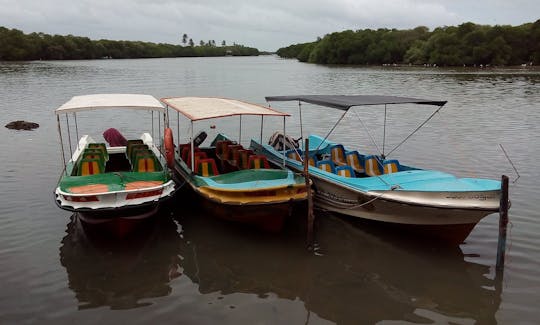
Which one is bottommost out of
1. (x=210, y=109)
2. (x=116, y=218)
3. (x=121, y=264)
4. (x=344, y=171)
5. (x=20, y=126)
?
(x=20, y=126)

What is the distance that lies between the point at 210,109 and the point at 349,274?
5478 mm

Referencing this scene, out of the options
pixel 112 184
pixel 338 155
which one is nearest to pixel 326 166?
pixel 338 155

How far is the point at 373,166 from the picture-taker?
12.1 meters

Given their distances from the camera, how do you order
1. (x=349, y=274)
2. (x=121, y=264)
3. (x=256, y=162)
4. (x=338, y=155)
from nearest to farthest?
(x=349, y=274), (x=121, y=264), (x=256, y=162), (x=338, y=155)

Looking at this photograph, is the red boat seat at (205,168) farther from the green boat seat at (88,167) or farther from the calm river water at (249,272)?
the green boat seat at (88,167)

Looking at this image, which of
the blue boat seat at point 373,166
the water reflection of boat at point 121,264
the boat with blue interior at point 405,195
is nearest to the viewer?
the water reflection of boat at point 121,264

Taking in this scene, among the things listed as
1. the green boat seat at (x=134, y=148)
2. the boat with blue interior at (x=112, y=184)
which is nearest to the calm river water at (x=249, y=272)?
the boat with blue interior at (x=112, y=184)

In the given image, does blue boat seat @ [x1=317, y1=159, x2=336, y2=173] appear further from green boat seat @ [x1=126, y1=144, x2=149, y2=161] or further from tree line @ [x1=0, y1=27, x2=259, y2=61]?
tree line @ [x1=0, y1=27, x2=259, y2=61]

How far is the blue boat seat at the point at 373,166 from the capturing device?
12008 mm

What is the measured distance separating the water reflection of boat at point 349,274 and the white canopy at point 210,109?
8.85 feet

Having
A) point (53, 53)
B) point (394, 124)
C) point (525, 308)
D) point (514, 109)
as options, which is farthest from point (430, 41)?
point (525, 308)

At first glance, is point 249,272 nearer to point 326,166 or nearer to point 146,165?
point 326,166

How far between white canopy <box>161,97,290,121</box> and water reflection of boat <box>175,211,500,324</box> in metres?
2.70

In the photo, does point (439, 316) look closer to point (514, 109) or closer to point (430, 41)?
point (514, 109)
